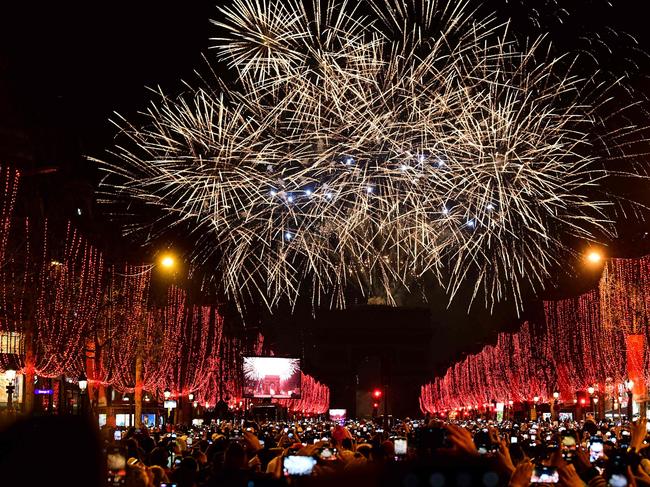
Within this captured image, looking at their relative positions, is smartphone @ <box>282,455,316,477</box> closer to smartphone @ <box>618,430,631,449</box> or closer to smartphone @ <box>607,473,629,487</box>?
A: smartphone @ <box>607,473,629,487</box>

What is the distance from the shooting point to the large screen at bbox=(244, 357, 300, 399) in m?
71.3

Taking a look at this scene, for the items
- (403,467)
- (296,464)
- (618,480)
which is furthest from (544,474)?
(403,467)

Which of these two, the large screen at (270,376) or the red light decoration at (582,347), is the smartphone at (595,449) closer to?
the red light decoration at (582,347)

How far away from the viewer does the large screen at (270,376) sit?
7131 centimetres

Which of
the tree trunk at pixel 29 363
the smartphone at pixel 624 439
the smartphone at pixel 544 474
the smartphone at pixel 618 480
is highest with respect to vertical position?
the tree trunk at pixel 29 363

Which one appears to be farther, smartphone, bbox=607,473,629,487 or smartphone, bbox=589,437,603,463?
smartphone, bbox=589,437,603,463

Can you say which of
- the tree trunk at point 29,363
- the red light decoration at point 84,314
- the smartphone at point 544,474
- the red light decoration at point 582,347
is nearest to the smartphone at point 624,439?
the smartphone at point 544,474

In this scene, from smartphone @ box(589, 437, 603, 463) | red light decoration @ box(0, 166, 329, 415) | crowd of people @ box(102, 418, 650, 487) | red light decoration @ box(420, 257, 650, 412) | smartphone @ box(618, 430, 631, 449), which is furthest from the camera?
red light decoration @ box(420, 257, 650, 412)

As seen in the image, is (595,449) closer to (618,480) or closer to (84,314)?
(618,480)

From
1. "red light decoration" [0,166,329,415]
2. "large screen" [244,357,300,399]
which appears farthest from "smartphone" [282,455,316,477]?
"large screen" [244,357,300,399]

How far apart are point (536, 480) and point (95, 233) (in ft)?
173

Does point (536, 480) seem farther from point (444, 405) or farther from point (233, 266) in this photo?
point (444, 405)

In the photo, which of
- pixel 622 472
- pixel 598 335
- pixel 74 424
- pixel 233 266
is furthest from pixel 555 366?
pixel 74 424

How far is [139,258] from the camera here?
68625 mm
